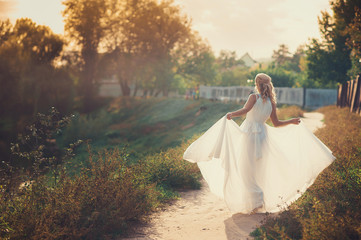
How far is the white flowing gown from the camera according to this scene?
20.3 ft

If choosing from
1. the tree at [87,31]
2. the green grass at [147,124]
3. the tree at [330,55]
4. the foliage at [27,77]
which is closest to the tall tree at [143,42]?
the tree at [87,31]

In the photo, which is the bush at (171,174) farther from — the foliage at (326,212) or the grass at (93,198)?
the foliage at (326,212)

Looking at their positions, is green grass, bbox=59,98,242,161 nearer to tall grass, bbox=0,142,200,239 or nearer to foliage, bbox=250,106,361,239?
foliage, bbox=250,106,361,239

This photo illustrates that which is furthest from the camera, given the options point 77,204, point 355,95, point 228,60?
point 228,60

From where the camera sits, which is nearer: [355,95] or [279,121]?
[279,121]

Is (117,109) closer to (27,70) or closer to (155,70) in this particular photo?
(155,70)

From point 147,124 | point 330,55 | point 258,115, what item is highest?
point 330,55

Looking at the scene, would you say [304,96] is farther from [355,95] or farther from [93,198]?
[93,198]

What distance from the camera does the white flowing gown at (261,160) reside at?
6199 mm

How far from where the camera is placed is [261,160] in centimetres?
634

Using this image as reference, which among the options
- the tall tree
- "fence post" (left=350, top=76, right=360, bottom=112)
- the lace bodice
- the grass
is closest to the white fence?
the tall tree

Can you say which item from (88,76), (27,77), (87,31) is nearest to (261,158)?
(27,77)

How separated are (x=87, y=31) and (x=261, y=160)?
144ft

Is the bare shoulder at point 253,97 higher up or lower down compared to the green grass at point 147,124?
higher up
